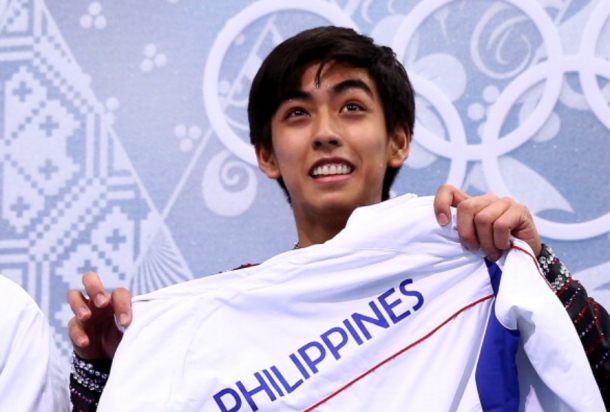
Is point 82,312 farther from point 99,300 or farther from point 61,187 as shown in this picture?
point 61,187

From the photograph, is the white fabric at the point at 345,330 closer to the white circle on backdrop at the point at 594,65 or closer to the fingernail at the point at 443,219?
the fingernail at the point at 443,219

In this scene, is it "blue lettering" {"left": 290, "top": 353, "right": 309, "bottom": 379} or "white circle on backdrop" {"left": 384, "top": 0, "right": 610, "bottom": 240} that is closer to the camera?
"blue lettering" {"left": 290, "top": 353, "right": 309, "bottom": 379}

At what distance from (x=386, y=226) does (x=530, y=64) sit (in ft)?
2.54

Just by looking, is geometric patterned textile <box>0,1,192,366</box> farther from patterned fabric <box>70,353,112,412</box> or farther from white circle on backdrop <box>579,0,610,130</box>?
white circle on backdrop <box>579,0,610,130</box>

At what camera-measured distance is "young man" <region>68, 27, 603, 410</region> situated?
43.2 inches

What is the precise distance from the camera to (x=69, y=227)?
1.81 meters

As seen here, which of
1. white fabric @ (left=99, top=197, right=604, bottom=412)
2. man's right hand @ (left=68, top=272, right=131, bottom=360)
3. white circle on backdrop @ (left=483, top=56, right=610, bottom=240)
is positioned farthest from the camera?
white circle on backdrop @ (left=483, top=56, right=610, bottom=240)

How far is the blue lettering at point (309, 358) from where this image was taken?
3.21 ft

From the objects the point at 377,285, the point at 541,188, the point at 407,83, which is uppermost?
the point at 407,83

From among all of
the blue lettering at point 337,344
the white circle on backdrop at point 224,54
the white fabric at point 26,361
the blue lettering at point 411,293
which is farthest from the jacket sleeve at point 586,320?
the white circle on backdrop at point 224,54

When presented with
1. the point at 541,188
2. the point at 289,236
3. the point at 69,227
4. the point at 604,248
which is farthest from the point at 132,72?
the point at 604,248

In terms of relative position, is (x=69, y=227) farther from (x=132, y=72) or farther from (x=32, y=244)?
(x=132, y=72)

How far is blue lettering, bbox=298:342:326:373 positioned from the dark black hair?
37 cm

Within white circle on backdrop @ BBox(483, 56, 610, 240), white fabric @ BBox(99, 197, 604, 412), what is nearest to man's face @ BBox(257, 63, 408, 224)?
white fabric @ BBox(99, 197, 604, 412)
